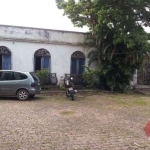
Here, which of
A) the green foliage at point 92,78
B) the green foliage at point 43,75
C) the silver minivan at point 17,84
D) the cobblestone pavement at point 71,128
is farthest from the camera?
the green foliage at point 92,78

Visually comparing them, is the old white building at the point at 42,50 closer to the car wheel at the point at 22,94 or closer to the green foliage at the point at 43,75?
the green foliage at the point at 43,75

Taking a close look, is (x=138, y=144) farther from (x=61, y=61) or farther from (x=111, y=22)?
(x=61, y=61)

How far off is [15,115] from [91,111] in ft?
10.3

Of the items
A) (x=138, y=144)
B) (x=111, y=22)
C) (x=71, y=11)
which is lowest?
(x=138, y=144)

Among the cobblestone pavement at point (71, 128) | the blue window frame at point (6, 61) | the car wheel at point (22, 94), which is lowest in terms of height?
the cobblestone pavement at point (71, 128)

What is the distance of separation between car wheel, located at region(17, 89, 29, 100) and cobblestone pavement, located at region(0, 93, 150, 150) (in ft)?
5.24

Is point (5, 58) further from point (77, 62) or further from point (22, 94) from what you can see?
point (77, 62)

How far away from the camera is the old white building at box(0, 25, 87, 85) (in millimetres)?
15266

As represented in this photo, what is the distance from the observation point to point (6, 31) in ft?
49.9

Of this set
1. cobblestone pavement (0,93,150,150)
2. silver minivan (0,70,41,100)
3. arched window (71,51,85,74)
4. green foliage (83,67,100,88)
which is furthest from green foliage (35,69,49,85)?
cobblestone pavement (0,93,150,150)

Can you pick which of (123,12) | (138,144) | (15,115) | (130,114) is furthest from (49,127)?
(123,12)

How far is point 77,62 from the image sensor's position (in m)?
17.2

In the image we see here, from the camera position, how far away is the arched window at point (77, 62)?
17.0 m

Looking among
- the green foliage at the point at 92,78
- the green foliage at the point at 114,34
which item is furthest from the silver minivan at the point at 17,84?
the green foliage at the point at 114,34
